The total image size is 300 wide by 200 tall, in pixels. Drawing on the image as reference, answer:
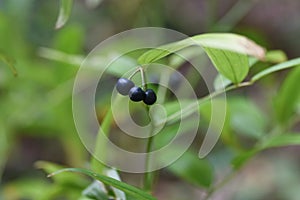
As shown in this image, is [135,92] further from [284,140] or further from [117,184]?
[284,140]

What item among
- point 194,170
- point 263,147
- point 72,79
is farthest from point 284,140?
point 72,79

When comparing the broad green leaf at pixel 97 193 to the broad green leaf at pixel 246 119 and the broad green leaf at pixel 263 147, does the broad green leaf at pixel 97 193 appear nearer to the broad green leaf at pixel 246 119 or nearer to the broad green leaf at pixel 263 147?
the broad green leaf at pixel 263 147

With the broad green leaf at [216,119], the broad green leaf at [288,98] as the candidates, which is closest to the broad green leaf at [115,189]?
the broad green leaf at [216,119]

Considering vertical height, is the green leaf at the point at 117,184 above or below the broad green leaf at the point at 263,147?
below

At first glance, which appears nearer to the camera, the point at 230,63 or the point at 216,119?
the point at 230,63

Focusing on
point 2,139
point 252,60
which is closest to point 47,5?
point 2,139

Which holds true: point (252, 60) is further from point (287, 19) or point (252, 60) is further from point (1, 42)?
point (287, 19)
